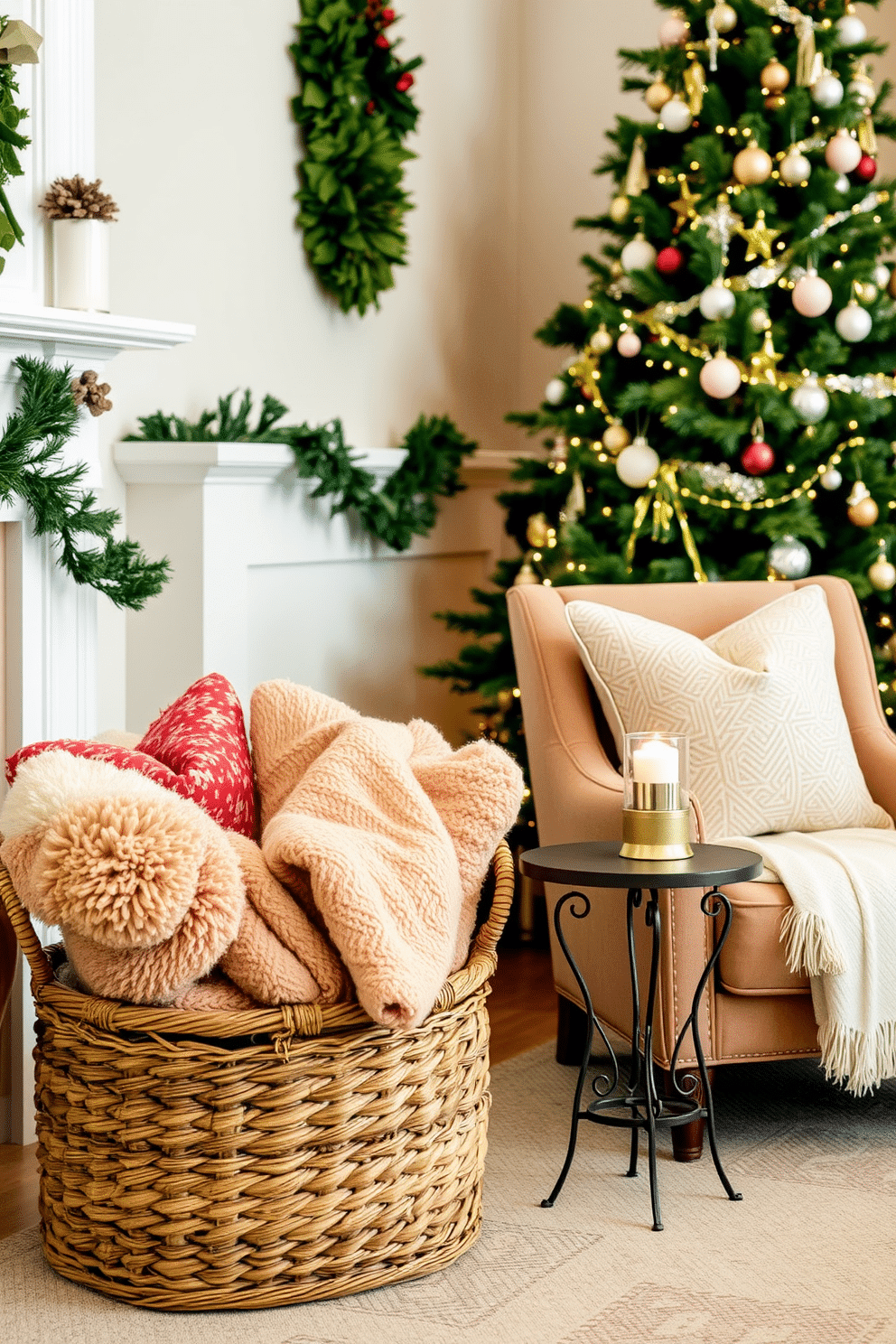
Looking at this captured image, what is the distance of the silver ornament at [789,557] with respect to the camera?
3004mm

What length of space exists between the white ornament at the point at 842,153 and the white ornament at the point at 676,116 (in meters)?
0.29

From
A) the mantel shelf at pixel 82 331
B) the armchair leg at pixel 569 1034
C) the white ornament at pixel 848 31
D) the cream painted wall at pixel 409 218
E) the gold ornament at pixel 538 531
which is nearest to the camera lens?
the mantel shelf at pixel 82 331

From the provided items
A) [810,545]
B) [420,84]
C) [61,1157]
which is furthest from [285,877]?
[420,84]

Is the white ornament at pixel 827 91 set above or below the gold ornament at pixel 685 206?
above

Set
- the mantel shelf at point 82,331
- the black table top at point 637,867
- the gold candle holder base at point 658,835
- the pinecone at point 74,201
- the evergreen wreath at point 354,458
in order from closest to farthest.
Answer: the black table top at point 637,867, the gold candle holder base at point 658,835, the mantel shelf at point 82,331, the pinecone at point 74,201, the evergreen wreath at point 354,458

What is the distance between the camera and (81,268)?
87.7 inches

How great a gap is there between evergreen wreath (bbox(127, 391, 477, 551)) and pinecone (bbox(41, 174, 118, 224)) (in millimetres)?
628

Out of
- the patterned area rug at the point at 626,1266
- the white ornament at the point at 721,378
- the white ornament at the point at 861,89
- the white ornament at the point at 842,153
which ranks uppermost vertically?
the white ornament at the point at 861,89

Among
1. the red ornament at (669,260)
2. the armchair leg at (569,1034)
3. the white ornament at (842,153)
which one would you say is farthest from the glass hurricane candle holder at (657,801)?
the white ornament at (842,153)

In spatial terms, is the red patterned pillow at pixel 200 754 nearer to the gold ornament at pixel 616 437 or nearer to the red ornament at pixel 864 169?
the gold ornament at pixel 616 437

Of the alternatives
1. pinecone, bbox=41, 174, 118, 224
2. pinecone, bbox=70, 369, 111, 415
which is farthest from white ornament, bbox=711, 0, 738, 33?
pinecone, bbox=70, 369, 111, 415

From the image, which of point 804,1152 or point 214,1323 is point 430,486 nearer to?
point 804,1152

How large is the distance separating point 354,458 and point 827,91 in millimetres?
1195

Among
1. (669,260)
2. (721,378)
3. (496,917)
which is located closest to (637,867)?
(496,917)
